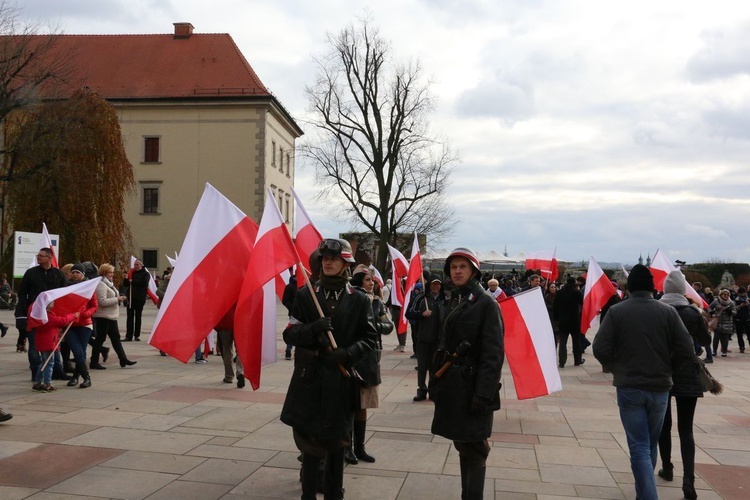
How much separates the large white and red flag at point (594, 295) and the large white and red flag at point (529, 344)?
6187 mm

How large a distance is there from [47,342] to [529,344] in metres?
6.45

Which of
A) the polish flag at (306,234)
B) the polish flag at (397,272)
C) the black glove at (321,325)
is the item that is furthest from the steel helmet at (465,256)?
the polish flag at (397,272)

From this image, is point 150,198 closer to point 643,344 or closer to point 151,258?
point 151,258

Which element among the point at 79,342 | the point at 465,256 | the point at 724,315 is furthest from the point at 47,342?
the point at 724,315

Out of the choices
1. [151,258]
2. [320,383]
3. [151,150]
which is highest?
[151,150]

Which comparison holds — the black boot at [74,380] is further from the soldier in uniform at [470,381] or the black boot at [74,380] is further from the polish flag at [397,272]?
the polish flag at [397,272]

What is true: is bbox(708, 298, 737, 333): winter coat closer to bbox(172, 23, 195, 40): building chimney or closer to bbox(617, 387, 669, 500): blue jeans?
bbox(617, 387, 669, 500): blue jeans

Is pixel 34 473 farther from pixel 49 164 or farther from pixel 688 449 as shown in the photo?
pixel 49 164

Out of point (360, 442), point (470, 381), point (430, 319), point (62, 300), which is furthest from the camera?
point (62, 300)

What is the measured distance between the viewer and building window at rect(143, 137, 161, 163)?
169ft

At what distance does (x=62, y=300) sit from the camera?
34.2 ft

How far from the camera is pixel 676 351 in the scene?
5.46m

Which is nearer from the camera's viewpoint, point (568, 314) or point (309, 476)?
point (309, 476)

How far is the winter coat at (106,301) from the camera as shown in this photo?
1193 cm
